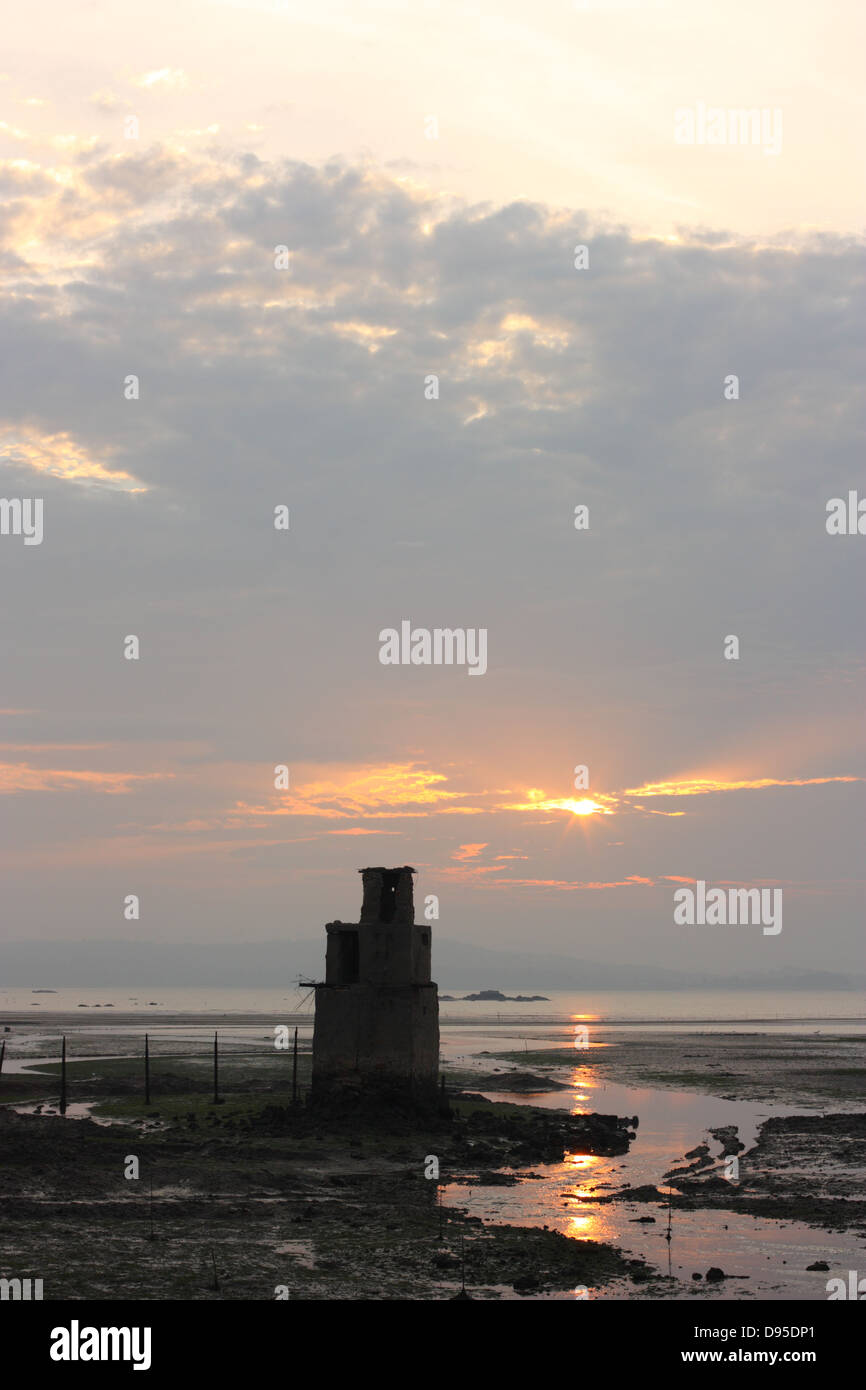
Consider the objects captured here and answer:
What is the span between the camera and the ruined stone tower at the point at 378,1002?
43.0 m

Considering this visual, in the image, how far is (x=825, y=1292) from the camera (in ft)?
69.4

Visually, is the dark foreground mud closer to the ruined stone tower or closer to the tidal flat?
the tidal flat

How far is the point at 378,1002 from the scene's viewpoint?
43125mm

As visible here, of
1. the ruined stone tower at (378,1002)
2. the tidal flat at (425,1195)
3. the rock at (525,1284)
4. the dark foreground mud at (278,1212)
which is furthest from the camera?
the ruined stone tower at (378,1002)

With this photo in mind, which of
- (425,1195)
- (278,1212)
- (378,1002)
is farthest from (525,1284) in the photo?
(378,1002)

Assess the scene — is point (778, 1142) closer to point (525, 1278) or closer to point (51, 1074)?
point (525, 1278)

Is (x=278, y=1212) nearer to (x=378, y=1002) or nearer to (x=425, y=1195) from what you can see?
(x=425, y=1195)

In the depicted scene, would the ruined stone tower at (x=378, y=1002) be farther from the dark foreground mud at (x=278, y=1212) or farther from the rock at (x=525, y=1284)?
the rock at (x=525, y=1284)

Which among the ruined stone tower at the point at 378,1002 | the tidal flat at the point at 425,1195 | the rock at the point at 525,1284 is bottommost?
the tidal flat at the point at 425,1195

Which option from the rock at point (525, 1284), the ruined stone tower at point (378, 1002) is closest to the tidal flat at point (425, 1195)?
the rock at point (525, 1284)

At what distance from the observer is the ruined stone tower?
4297 centimetres

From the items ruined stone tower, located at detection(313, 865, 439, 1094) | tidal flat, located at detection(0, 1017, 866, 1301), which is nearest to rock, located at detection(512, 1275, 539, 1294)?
tidal flat, located at detection(0, 1017, 866, 1301)

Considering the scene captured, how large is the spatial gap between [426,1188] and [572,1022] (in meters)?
146

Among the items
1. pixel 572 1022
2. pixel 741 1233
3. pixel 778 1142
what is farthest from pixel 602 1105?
pixel 572 1022
